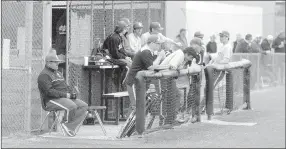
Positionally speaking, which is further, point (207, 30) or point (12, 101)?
point (207, 30)

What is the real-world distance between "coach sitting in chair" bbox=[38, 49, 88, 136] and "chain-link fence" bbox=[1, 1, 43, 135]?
0.32m

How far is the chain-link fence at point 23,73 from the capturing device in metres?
13.8


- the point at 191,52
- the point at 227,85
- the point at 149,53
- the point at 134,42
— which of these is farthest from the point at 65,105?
the point at 227,85

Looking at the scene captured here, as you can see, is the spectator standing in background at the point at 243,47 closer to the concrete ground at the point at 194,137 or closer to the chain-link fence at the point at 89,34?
the chain-link fence at the point at 89,34

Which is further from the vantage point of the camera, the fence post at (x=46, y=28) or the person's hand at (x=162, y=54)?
the person's hand at (x=162, y=54)

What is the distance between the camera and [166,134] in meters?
14.0

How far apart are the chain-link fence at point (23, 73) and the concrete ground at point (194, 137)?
1.58 feet

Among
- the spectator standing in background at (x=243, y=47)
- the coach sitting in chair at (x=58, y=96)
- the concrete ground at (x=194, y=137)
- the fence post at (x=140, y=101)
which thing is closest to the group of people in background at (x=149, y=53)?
the concrete ground at (x=194, y=137)

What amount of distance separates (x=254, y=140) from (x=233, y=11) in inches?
763

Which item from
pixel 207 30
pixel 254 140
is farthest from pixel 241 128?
pixel 207 30

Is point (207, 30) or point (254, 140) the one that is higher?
point (207, 30)

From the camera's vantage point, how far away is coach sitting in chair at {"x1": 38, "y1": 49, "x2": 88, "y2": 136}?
13613 millimetres

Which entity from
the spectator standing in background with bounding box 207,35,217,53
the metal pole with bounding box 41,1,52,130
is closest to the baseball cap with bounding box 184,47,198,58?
the metal pole with bounding box 41,1,52,130

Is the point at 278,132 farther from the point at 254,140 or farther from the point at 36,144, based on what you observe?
the point at 36,144
